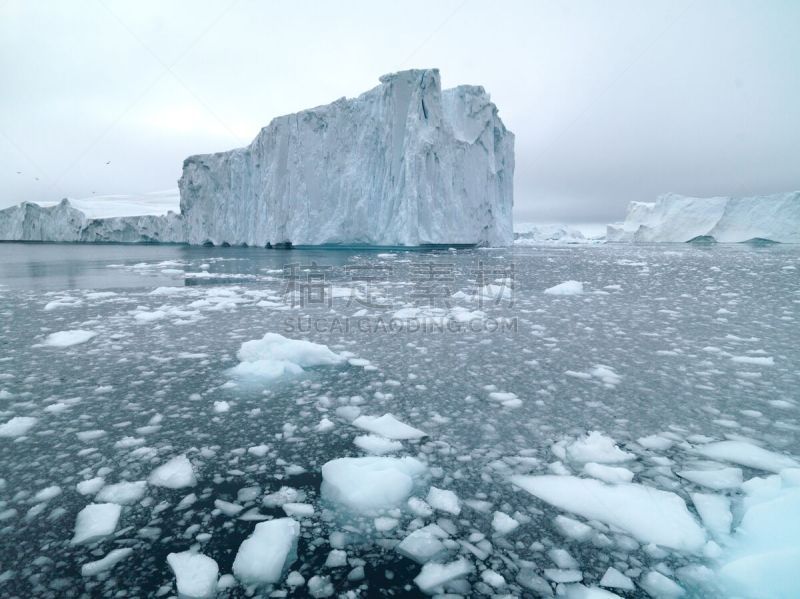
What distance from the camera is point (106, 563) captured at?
121cm

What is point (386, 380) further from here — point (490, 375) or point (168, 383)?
point (168, 383)

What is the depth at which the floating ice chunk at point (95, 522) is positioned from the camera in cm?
132

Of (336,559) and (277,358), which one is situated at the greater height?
(277,358)

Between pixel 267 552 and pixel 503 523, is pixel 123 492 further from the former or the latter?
pixel 503 523

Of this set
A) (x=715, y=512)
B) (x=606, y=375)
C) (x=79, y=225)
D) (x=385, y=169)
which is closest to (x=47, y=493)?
(x=715, y=512)

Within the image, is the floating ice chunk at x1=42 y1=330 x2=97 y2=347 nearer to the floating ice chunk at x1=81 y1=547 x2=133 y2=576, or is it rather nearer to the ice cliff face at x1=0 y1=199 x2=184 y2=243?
the floating ice chunk at x1=81 y1=547 x2=133 y2=576

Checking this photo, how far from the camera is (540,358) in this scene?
3238 mm

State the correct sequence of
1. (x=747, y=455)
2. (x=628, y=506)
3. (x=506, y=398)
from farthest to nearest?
1. (x=506, y=398)
2. (x=747, y=455)
3. (x=628, y=506)

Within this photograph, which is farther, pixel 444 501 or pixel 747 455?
pixel 747 455

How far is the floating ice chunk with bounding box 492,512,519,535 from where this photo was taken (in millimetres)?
1374

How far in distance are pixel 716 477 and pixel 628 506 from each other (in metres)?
0.45

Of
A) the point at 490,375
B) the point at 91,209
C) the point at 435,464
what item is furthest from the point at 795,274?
the point at 91,209

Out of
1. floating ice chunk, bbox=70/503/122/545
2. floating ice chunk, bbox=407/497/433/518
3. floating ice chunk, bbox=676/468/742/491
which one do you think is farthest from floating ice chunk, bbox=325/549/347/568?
floating ice chunk, bbox=676/468/742/491

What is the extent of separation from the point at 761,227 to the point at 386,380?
1548 inches
